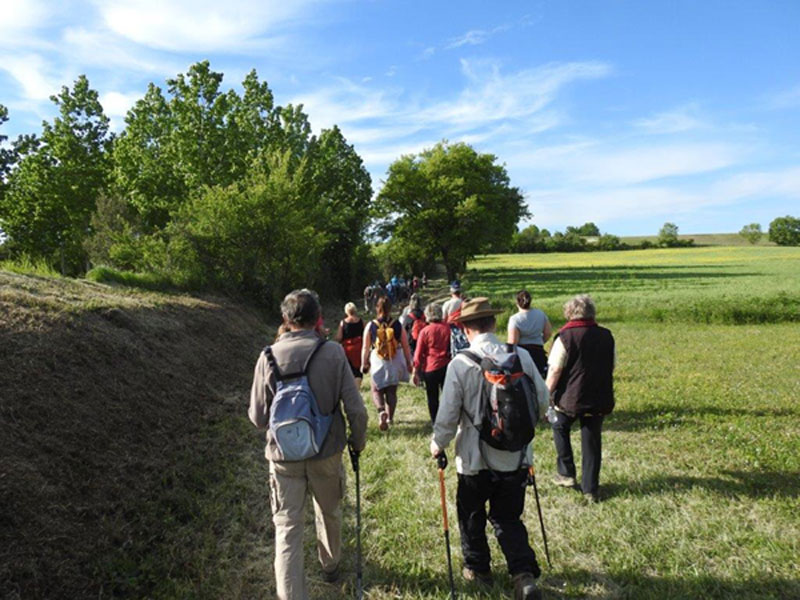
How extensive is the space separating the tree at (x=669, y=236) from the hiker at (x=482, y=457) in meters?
115

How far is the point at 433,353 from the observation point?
6.66 metres

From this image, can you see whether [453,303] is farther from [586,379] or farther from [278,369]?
[278,369]

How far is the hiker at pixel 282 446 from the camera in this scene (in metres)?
3.27

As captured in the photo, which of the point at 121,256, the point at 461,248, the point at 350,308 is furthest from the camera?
the point at 461,248

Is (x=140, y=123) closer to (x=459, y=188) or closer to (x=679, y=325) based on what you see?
(x=459, y=188)

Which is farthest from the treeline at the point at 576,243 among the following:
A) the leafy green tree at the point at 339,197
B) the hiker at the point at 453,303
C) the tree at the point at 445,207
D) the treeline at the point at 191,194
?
the hiker at the point at 453,303

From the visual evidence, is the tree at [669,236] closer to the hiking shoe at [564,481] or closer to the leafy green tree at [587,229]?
the leafy green tree at [587,229]

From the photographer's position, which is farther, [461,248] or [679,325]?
[461,248]

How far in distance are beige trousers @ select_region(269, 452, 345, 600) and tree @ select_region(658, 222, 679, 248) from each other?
380 ft

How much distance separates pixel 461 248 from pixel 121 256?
30790 mm

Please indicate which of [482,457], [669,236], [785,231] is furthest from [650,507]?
[785,231]

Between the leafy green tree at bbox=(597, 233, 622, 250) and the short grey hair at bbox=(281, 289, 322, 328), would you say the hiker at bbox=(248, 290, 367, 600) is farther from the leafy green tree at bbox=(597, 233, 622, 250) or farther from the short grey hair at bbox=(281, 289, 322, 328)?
the leafy green tree at bbox=(597, 233, 622, 250)

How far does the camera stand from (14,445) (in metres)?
4.16

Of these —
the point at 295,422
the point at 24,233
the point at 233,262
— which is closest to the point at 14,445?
the point at 295,422
